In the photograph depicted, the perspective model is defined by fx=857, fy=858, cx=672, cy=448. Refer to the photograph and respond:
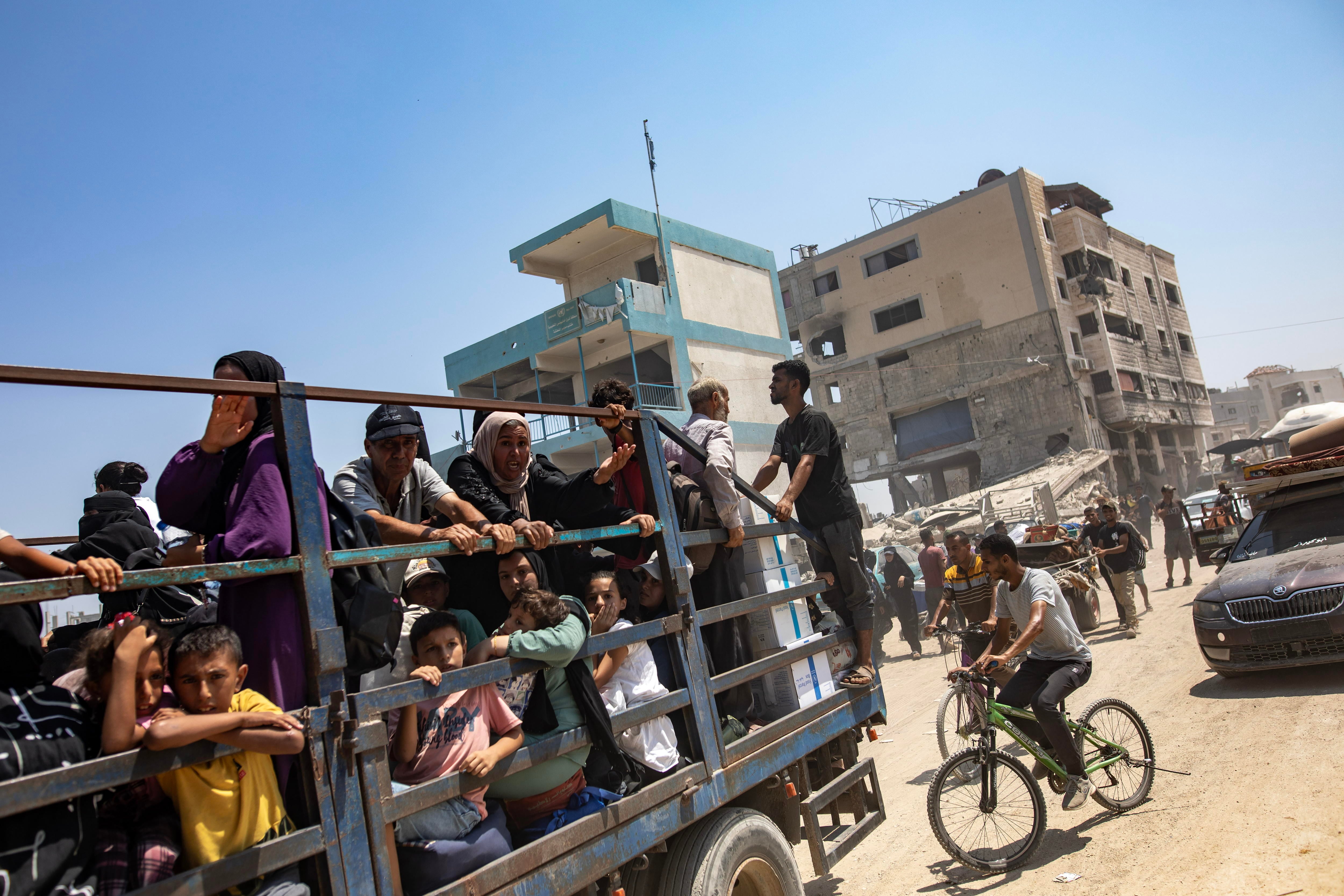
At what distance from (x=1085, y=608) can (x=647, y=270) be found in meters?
18.1

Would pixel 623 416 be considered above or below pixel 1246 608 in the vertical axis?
above

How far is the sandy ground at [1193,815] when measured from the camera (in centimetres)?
449

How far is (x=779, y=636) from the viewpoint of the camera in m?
4.05

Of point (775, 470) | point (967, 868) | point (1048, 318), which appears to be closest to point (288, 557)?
point (775, 470)

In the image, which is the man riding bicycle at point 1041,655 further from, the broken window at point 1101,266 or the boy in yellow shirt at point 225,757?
the broken window at point 1101,266

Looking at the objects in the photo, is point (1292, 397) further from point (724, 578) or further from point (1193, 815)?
point (724, 578)

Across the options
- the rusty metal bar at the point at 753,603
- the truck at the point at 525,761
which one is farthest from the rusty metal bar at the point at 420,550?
the rusty metal bar at the point at 753,603

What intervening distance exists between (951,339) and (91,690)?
4197 cm

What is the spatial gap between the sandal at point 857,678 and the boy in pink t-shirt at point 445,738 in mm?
2360

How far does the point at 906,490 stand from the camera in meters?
42.9

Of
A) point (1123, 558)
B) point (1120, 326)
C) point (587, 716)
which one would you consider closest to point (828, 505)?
point (587, 716)

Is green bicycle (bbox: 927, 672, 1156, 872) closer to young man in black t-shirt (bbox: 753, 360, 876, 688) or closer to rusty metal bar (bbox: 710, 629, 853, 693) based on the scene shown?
young man in black t-shirt (bbox: 753, 360, 876, 688)

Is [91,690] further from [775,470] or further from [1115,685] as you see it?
[1115,685]

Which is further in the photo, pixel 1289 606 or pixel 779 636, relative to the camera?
pixel 1289 606
